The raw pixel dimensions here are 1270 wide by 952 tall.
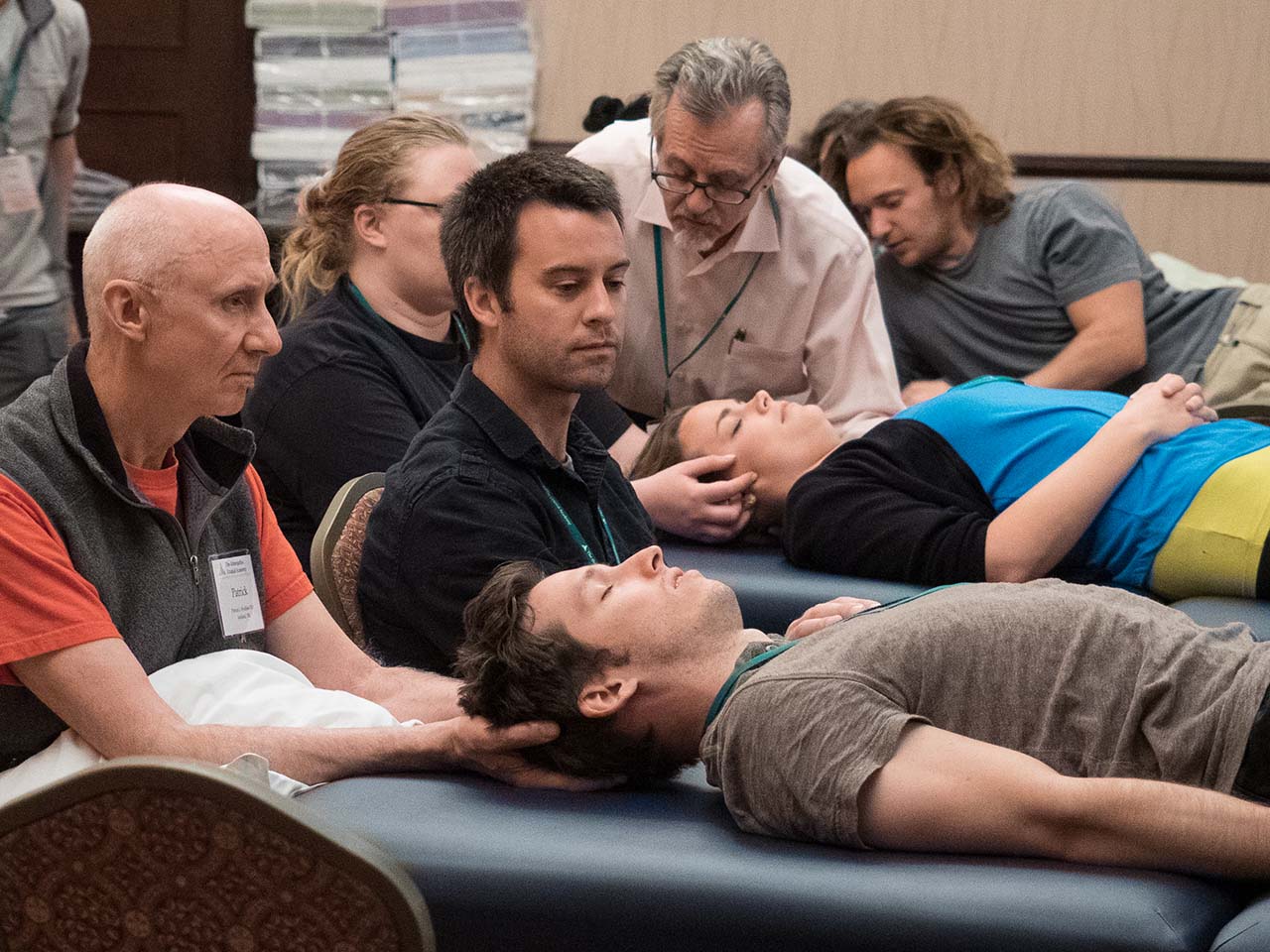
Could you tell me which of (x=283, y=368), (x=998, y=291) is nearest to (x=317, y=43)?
(x=998, y=291)

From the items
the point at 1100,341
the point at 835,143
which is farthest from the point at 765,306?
the point at 1100,341

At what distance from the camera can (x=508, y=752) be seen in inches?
65.1

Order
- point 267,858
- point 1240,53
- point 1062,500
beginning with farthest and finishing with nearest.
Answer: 1. point 1240,53
2. point 1062,500
3. point 267,858

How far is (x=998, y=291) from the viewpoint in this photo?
12.8ft

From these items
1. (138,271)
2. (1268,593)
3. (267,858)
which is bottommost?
(1268,593)

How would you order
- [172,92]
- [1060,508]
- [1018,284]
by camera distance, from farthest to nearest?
[172,92]
[1018,284]
[1060,508]

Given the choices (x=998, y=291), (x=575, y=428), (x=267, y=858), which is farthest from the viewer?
(x=998, y=291)

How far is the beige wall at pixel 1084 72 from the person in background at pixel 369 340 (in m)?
2.62

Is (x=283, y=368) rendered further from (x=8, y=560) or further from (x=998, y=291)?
(x=998, y=291)

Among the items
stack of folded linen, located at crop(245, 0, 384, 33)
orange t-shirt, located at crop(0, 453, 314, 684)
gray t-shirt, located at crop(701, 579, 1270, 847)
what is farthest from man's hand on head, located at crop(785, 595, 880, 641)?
stack of folded linen, located at crop(245, 0, 384, 33)

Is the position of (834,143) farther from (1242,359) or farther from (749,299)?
(1242,359)

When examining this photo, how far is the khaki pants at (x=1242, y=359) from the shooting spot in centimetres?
368

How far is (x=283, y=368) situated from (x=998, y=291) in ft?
6.58

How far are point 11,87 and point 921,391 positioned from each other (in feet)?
7.63
